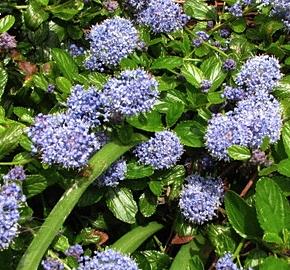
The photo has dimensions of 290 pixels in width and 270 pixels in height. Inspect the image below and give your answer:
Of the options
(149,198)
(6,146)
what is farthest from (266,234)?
(6,146)

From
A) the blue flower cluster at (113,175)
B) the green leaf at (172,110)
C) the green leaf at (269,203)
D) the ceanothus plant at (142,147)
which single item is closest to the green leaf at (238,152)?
the ceanothus plant at (142,147)

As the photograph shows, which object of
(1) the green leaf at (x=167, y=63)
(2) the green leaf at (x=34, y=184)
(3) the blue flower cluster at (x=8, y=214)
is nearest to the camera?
(3) the blue flower cluster at (x=8, y=214)

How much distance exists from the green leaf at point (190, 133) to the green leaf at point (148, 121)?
63mm

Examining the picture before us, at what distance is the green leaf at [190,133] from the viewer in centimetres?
212

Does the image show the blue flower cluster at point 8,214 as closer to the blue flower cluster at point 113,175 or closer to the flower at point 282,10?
the blue flower cluster at point 113,175

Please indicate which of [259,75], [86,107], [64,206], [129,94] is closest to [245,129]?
[259,75]

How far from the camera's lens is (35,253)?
1774 mm

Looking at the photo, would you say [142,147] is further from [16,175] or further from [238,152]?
[16,175]

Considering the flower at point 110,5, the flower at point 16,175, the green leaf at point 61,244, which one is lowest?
the green leaf at point 61,244

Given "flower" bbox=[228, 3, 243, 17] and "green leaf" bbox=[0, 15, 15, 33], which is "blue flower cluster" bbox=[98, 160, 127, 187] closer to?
"green leaf" bbox=[0, 15, 15, 33]

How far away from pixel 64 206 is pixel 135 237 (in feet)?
1.10

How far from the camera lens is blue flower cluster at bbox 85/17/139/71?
7.39 ft

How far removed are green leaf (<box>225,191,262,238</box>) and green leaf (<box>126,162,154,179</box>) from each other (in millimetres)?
252

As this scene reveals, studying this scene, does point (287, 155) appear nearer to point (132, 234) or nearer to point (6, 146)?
point (132, 234)
